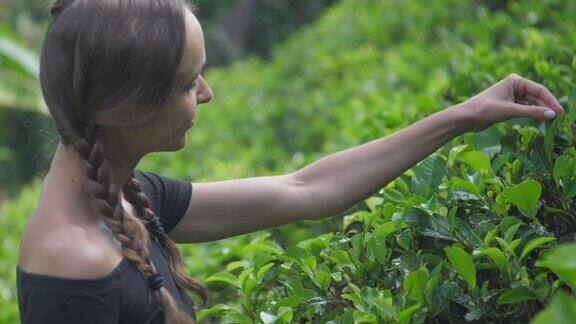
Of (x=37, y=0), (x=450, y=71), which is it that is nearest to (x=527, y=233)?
(x=450, y=71)

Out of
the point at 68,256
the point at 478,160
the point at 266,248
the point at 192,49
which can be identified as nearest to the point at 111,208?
the point at 68,256

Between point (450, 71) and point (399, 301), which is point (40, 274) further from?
point (450, 71)

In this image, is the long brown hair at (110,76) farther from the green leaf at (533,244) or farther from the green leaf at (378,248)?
the green leaf at (533,244)

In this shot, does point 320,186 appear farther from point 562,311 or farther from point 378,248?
point 562,311

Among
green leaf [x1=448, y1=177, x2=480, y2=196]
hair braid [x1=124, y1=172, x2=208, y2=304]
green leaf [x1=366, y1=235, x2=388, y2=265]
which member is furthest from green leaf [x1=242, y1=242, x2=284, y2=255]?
green leaf [x1=448, y1=177, x2=480, y2=196]

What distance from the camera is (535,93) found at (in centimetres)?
244

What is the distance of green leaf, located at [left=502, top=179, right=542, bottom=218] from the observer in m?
2.09

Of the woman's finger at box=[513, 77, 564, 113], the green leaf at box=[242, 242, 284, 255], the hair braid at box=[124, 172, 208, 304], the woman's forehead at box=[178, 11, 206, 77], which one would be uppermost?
the woman's forehead at box=[178, 11, 206, 77]

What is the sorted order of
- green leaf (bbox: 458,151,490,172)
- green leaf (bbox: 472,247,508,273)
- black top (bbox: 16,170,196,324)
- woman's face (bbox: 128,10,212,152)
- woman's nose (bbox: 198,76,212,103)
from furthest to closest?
green leaf (bbox: 458,151,490,172)
woman's nose (bbox: 198,76,212,103)
woman's face (bbox: 128,10,212,152)
green leaf (bbox: 472,247,508,273)
black top (bbox: 16,170,196,324)

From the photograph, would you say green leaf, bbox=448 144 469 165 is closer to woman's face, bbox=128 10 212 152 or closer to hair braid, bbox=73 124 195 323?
woman's face, bbox=128 10 212 152

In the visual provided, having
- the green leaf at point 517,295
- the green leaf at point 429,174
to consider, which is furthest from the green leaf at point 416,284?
the green leaf at point 429,174

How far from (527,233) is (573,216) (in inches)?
7.6

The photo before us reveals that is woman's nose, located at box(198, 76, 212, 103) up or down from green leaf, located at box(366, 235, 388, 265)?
up

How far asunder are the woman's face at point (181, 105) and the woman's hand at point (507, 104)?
67 centimetres
